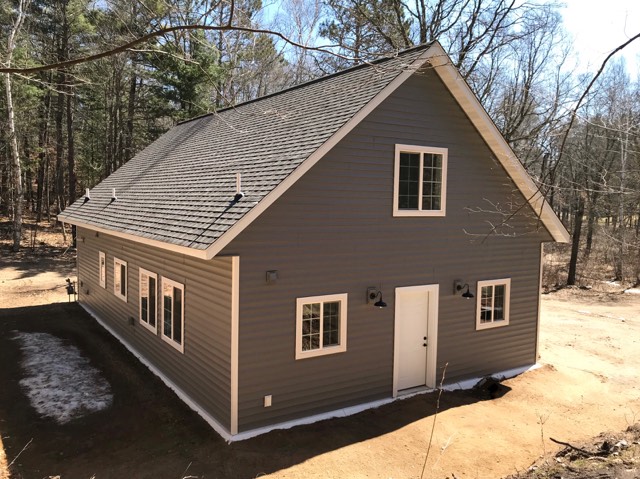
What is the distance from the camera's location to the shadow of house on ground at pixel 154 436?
6785 millimetres

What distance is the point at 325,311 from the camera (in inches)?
334

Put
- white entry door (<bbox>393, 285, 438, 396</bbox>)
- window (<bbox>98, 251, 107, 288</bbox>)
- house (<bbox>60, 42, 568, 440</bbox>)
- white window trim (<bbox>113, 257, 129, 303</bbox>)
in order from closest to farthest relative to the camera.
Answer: house (<bbox>60, 42, 568, 440</bbox>) < white entry door (<bbox>393, 285, 438, 396</bbox>) < white window trim (<bbox>113, 257, 129, 303</bbox>) < window (<bbox>98, 251, 107, 288</bbox>)

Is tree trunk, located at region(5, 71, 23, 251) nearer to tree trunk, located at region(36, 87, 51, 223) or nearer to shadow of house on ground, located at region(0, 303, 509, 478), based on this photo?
tree trunk, located at region(36, 87, 51, 223)

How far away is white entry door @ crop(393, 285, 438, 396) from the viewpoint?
30.8ft

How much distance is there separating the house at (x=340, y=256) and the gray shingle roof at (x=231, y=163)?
0.21ft

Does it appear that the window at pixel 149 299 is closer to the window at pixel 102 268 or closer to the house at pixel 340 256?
the house at pixel 340 256

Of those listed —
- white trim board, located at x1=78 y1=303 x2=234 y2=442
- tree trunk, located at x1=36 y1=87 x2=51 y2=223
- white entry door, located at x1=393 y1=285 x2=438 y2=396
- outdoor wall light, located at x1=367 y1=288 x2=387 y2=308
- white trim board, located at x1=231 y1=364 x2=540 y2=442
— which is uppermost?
tree trunk, located at x1=36 y1=87 x2=51 y2=223

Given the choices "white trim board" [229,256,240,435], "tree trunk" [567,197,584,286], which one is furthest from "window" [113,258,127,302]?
"tree trunk" [567,197,584,286]

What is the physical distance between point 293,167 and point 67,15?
2427 cm

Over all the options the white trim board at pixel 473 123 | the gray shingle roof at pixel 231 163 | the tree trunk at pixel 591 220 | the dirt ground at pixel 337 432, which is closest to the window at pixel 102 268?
the gray shingle roof at pixel 231 163

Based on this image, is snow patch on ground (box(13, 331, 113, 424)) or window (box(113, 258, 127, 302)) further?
window (box(113, 258, 127, 302))

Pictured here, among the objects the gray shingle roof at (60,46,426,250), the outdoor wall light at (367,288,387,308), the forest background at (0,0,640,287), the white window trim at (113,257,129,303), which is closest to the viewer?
the gray shingle roof at (60,46,426,250)

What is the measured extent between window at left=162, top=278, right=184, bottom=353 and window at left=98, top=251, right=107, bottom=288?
4876 mm

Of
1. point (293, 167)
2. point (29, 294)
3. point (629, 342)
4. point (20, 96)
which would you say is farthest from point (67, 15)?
point (629, 342)
